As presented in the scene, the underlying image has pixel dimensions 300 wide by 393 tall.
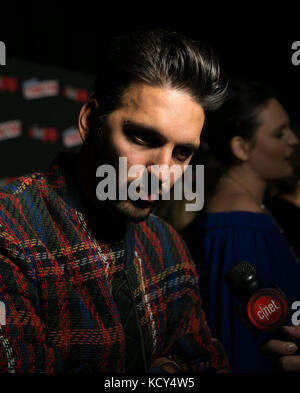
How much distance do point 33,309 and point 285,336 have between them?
608mm

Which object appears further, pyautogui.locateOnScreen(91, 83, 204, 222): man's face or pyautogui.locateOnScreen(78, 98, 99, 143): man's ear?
pyautogui.locateOnScreen(78, 98, 99, 143): man's ear

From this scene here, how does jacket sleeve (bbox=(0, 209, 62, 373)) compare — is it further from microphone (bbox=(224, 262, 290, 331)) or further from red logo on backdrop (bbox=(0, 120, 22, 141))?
red logo on backdrop (bbox=(0, 120, 22, 141))

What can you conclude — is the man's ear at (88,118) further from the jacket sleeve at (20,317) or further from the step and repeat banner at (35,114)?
the step and repeat banner at (35,114)

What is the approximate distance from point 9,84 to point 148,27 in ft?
2.46

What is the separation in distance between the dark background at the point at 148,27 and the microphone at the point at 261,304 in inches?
45.8

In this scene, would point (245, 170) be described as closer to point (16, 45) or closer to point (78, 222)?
point (78, 222)

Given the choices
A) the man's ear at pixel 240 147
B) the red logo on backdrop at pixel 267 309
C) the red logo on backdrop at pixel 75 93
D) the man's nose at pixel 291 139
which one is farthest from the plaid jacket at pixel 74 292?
the red logo on backdrop at pixel 75 93

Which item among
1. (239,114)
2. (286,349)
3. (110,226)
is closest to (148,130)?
(110,226)

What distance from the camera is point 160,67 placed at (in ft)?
3.60

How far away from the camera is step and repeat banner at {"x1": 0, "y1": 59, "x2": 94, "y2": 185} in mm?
2123

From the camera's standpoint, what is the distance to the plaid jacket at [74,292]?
36.9 inches

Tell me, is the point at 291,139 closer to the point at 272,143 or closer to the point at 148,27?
the point at 272,143

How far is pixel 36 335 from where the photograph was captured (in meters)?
0.94

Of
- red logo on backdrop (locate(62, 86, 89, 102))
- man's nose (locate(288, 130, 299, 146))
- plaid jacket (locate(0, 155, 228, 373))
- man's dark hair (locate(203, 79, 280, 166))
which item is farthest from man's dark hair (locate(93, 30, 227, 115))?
red logo on backdrop (locate(62, 86, 89, 102))
